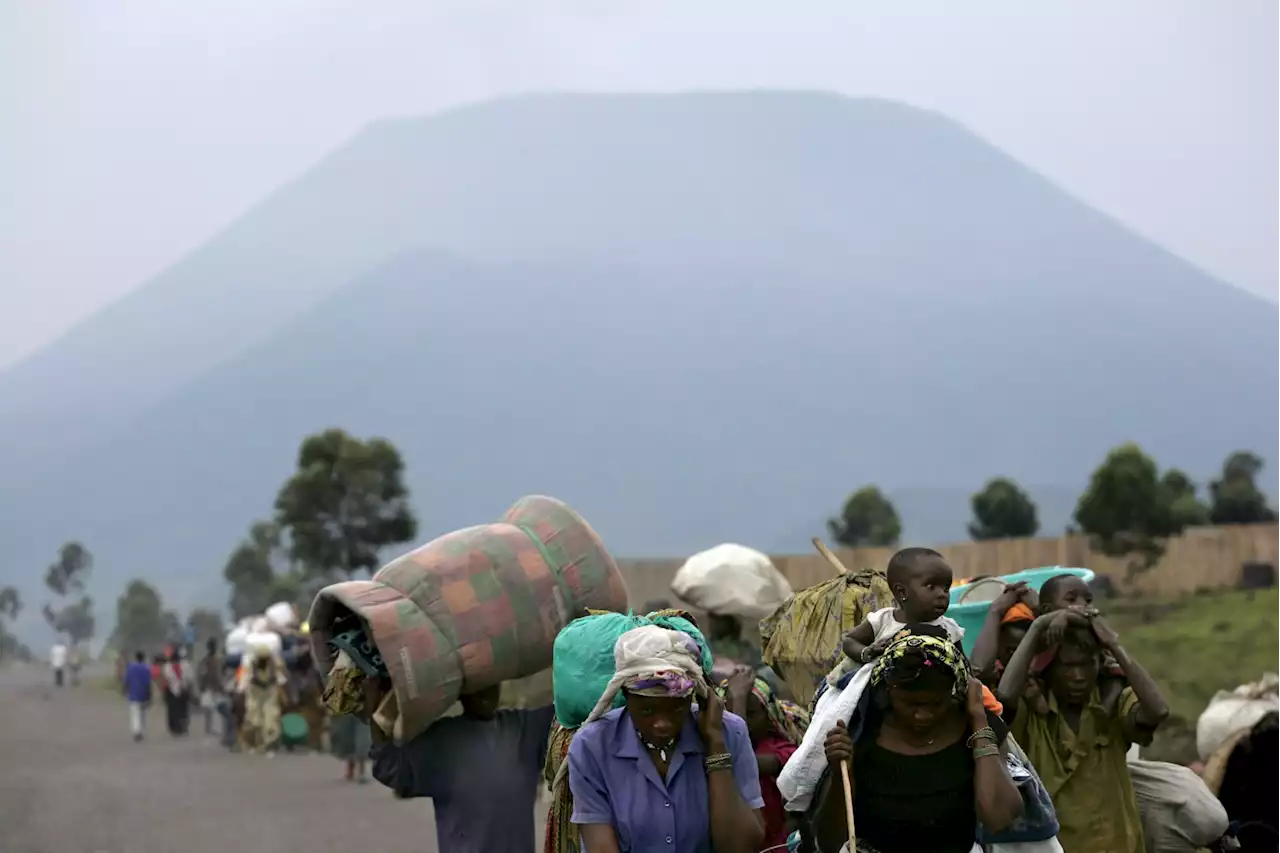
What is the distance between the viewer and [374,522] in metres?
61.6

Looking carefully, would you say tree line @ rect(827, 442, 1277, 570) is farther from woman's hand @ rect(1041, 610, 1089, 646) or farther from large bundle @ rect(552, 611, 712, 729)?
large bundle @ rect(552, 611, 712, 729)

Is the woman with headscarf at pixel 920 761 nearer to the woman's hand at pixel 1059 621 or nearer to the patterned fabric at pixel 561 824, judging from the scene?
the patterned fabric at pixel 561 824

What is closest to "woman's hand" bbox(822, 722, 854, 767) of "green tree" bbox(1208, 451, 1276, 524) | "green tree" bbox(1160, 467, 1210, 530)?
"green tree" bbox(1160, 467, 1210, 530)

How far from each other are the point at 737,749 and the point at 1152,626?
85.8 ft

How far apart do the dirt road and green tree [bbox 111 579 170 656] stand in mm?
99500

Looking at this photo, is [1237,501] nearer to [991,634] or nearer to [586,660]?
[991,634]

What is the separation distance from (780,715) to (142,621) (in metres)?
125

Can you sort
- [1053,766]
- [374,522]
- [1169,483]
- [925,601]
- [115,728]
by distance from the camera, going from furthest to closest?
[374,522], [1169,483], [115,728], [1053,766], [925,601]

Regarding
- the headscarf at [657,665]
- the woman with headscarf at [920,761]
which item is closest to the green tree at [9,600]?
the headscarf at [657,665]

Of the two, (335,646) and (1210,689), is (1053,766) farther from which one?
(1210,689)

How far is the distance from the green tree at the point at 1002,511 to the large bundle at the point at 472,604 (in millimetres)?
48104

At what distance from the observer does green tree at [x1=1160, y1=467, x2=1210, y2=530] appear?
38.8 meters

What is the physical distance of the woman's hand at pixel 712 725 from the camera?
14.1 feet

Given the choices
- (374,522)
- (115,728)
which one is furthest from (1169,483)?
(374,522)
